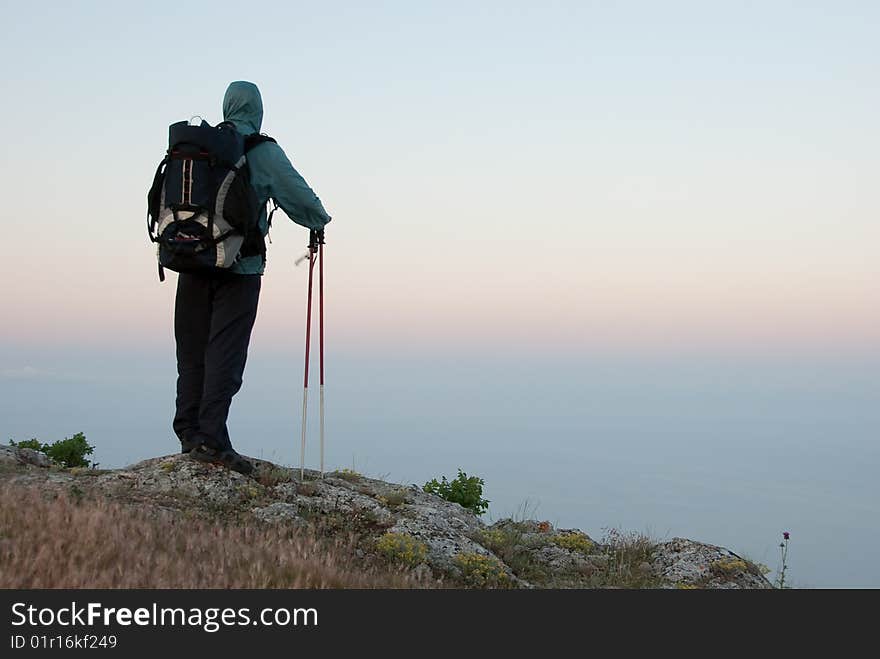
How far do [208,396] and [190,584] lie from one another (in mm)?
3830

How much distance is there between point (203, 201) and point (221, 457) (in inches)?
114

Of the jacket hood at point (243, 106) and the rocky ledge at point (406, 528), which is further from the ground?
the jacket hood at point (243, 106)

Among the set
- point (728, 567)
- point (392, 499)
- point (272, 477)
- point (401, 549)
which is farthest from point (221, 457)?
point (728, 567)

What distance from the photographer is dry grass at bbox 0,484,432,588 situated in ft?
18.9

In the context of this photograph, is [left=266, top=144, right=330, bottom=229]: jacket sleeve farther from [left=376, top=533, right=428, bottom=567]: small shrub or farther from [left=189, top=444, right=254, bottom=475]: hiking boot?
[left=376, top=533, right=428, bottom=567]: small shrub

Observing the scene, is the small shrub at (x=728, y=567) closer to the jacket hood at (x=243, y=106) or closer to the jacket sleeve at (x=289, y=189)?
the jacket sleeve at (x=289, y=189)

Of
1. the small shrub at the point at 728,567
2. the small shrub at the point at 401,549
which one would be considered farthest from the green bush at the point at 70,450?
the small shrub at the point at 728,567

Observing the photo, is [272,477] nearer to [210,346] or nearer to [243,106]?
[210,346]

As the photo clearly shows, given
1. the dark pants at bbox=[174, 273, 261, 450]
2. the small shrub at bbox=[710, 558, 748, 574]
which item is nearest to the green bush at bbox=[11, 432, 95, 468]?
the dark pants at bbox=[174, 273, 261, 450]

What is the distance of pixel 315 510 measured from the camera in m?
9.47

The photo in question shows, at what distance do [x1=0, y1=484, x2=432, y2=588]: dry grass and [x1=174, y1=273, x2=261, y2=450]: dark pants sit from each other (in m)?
1.93

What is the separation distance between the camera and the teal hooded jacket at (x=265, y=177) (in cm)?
915
